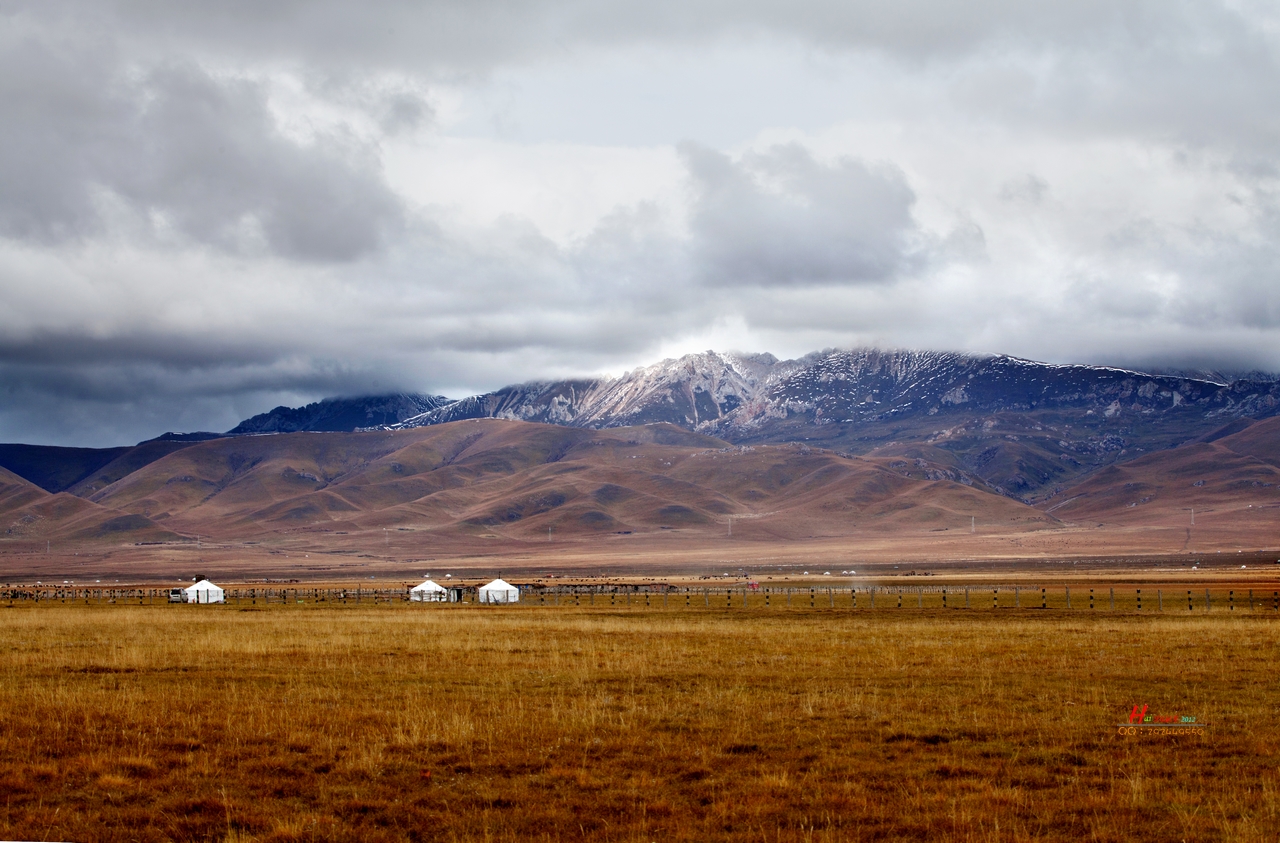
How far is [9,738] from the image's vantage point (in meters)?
18.1

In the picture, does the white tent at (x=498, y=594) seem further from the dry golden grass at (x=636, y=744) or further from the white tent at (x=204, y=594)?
the dry golden grass at (x=636, y=744)

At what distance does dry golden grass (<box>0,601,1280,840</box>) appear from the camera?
1339cm

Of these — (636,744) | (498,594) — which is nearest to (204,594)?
(498,594)

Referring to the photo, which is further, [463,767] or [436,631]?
[436,631]

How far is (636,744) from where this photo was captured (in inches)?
704

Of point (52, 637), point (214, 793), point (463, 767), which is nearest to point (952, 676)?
point (463, 767)

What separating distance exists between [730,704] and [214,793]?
10921 mm

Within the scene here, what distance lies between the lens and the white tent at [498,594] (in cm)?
9456

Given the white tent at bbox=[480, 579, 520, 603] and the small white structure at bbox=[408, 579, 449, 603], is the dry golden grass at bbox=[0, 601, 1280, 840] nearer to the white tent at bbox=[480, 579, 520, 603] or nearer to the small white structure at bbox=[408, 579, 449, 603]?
the white tent at bbox=[480, 579, 520, 603]

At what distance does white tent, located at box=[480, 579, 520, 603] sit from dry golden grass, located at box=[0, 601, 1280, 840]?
60.0 meters

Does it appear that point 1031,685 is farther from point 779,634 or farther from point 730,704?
point 779,634

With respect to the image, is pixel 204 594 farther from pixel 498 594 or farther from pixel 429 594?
pixel 498 594

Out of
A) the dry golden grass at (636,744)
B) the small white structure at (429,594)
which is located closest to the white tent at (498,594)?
the small white structure at (429,594)

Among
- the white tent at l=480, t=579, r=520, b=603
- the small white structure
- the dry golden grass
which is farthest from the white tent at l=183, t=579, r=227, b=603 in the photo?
the dry golden grass
